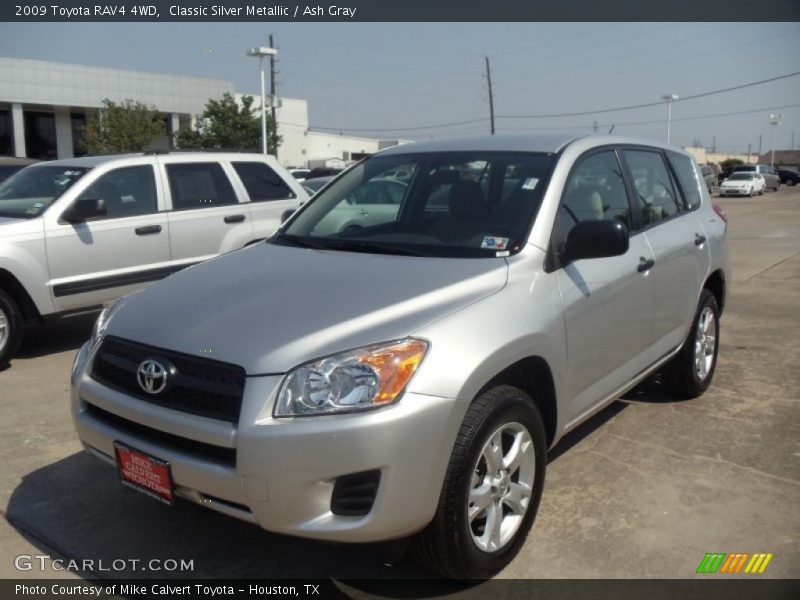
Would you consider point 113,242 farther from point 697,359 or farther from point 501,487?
point 697,359

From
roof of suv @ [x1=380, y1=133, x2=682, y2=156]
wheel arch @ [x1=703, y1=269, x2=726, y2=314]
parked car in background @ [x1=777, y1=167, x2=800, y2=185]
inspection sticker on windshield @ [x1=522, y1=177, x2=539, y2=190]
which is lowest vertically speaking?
wheel arch @ [x1=703, y1=269, x2=726, y2=314]

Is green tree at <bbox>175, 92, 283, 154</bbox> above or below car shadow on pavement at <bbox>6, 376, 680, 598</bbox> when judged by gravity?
above

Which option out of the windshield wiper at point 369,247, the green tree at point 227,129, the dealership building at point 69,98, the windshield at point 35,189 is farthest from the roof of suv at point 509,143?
the green tree at point 227,129

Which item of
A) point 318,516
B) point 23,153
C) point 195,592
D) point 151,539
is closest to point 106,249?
point 151,539

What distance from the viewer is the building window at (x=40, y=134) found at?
145 ft

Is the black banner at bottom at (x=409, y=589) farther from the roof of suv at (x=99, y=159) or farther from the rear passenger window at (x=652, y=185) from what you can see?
the roof of suv at (x=99, y=159)

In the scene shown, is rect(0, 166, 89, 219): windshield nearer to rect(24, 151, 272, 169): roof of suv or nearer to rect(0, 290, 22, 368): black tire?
rect(24, 151, 272, 169): roof of suv

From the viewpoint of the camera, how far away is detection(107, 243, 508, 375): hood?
98.6 inches

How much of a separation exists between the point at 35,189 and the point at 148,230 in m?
1.07

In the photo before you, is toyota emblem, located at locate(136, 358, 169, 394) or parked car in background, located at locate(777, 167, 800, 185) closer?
toyota emblem, located at locate(136, 358, 169, 394)

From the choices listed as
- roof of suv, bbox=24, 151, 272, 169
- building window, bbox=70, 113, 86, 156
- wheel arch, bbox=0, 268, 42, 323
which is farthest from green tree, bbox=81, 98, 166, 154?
wheel arch, bbox=0, 268, 42, 323

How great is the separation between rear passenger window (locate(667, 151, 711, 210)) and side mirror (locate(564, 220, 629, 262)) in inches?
75.0

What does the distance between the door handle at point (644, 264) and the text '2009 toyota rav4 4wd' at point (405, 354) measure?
0.01m

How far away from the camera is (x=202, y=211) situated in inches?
280
